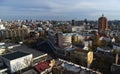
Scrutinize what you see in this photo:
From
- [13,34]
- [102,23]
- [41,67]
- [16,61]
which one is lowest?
[13,34]

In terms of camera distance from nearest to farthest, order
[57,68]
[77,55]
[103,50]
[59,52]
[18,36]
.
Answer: [57,68]
[77,55]
[103,50]
[59,52]
[18,36]

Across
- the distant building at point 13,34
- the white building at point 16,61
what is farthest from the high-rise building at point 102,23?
the white building at point 16,61

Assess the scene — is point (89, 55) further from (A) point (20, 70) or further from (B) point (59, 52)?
(A) point (20, 70)

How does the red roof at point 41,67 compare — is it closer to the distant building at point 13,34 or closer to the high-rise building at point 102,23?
the distant building at point 13,34

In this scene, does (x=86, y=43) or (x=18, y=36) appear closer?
(x=86, y=43)

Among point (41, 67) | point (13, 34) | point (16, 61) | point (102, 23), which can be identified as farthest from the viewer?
point (102, 23)

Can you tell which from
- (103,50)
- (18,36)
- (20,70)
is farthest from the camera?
(18,36)

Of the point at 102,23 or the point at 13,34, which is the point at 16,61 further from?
the point at 102,23

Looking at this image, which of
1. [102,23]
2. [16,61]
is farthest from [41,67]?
[102,23]

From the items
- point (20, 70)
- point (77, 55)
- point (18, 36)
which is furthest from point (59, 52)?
point (18, 36)
